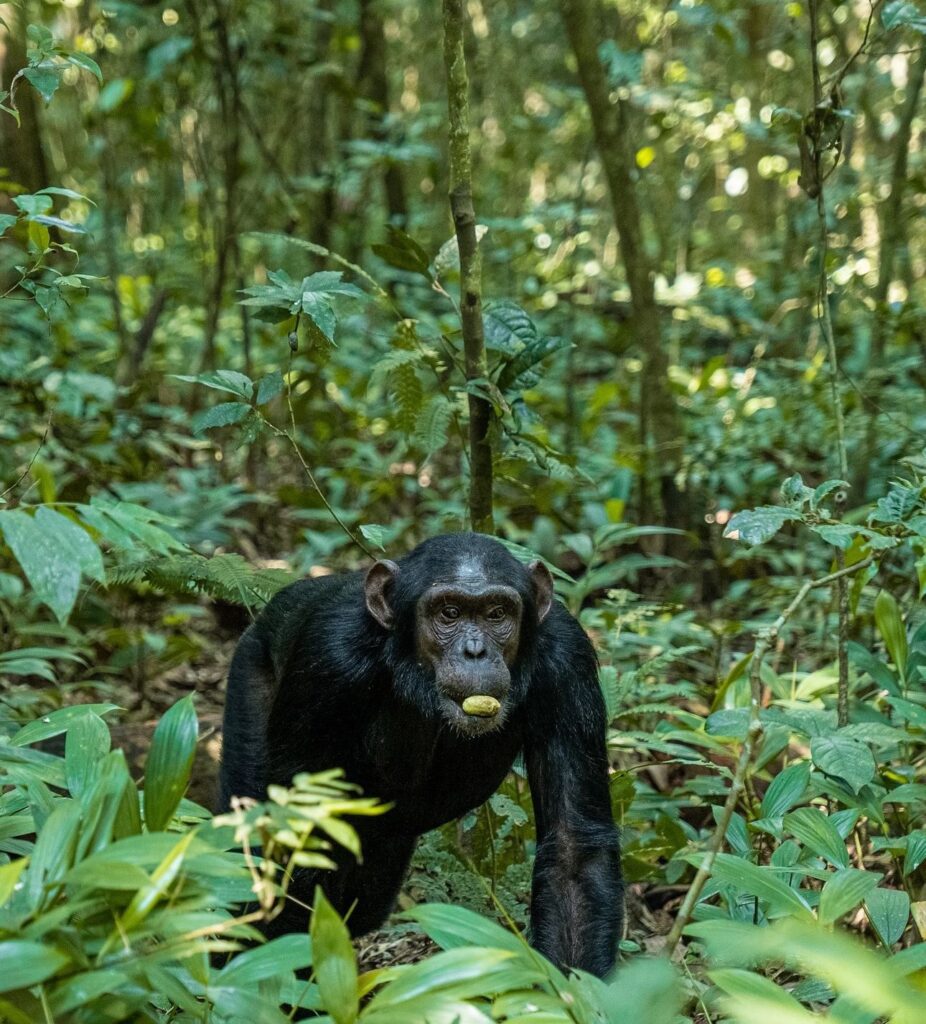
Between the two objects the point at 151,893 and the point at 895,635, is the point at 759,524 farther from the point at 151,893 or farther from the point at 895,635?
the point at 151,893

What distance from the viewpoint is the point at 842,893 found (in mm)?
2893

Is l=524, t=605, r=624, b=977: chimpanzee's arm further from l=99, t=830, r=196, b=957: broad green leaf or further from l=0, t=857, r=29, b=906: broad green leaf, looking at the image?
l=0, t=857, r=29, b=906: broad green leaf

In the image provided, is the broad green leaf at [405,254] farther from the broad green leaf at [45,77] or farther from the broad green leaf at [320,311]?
the broad green leaf at [45,77]

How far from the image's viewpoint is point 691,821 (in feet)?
18.2

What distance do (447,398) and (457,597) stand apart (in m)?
1.55

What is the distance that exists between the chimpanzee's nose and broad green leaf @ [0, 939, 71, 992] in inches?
86.0

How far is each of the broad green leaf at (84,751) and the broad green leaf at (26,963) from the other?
2.35ft

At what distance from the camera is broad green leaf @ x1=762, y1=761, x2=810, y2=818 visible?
3998 millimetres

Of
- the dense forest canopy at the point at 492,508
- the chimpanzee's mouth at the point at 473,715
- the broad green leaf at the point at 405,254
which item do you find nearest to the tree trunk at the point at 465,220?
the dense forest canopy at the point at 492,508

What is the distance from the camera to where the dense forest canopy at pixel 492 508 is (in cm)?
231

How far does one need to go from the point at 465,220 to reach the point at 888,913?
3153 millimetres

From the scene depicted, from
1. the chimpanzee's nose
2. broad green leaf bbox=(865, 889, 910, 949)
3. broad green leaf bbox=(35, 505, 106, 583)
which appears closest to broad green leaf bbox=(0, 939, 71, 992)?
broad green leaf bbox=(35, 505, 106, 583)

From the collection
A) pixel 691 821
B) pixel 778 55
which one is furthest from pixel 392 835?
pixel 778 55

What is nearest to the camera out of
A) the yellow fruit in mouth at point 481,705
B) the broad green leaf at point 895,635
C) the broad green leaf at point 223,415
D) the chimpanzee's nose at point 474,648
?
the yellow fruit in mouth at point 481,705
